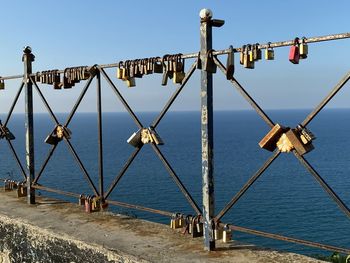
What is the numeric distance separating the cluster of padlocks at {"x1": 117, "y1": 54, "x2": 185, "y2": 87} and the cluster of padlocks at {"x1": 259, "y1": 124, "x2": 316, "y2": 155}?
4.63 feet

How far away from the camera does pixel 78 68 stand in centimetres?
670

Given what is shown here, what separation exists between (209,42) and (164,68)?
76 cm

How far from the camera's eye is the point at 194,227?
552cm

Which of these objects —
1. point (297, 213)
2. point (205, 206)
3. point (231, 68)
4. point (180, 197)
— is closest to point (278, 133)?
point (231, 68)

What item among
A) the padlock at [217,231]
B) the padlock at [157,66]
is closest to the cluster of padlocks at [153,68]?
the padlock at [157,66]

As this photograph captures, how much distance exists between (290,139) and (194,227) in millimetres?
1911

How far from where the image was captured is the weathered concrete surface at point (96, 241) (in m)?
4.90

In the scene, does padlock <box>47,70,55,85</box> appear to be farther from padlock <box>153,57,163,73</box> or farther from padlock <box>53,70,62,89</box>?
padlock <box>153,57,163,73</box>

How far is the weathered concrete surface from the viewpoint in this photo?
193 inches

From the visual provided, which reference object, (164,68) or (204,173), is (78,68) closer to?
(164,68)

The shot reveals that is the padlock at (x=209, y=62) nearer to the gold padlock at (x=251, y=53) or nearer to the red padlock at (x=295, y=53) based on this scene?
the gold padlock at (x=251, y=53)

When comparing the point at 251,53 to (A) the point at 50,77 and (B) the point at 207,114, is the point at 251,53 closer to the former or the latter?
(B) the point at 207,114

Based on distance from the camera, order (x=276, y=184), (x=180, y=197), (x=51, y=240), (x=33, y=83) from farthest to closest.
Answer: (x=276, y=184), (x=180, y=197), (x=33, y=83), (x=51, y=240)

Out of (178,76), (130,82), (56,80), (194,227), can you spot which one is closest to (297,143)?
(178,76)
